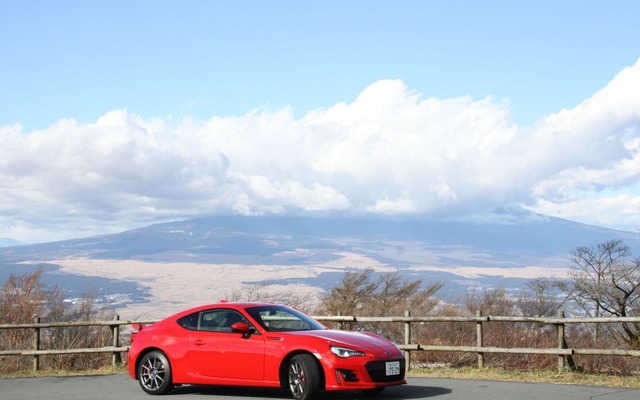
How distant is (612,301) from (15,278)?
109 feet

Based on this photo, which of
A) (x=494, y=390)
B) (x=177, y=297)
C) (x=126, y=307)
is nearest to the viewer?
(x=494, y=390)

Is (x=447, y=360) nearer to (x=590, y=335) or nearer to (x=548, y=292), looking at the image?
(x=590, y=335)

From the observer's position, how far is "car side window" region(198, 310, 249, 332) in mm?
14164

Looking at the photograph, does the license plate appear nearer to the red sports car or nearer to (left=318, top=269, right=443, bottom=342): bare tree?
the red sports car

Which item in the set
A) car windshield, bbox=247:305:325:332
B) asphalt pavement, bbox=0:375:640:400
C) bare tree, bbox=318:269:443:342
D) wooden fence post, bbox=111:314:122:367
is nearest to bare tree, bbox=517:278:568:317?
bare tree, bbox=318:269:443:342

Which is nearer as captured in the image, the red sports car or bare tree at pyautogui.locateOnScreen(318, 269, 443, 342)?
the red sports car

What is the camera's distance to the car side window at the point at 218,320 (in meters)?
14.2

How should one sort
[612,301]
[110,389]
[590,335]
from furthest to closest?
[612,301] → [590,335] → [110,389]

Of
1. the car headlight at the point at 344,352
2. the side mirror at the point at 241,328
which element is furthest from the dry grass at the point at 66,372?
the car headlight at the point at 344,352

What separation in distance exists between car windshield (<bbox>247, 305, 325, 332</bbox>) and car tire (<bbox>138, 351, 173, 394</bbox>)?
5.34ft

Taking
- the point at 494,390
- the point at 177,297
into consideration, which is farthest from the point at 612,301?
the point at 177,297

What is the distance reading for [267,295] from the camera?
47781mm

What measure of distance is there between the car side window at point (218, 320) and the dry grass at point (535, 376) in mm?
4828

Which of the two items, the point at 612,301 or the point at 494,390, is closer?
the point at 494,390
